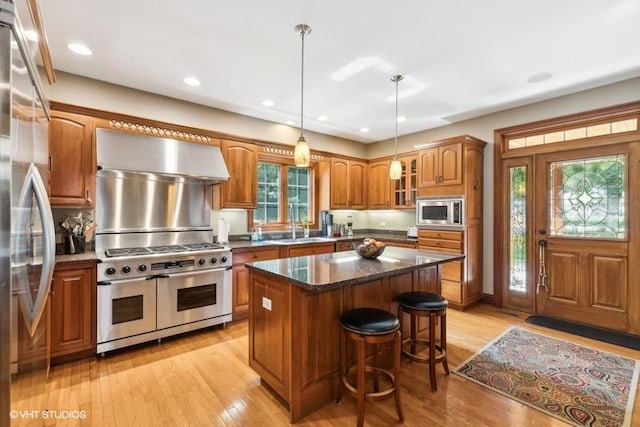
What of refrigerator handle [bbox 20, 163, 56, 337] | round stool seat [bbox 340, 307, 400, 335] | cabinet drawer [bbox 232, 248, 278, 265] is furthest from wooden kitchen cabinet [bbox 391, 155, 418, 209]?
refrigerator handle [bbox 20, 163, 56, 337]

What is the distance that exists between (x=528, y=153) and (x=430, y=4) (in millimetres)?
2936

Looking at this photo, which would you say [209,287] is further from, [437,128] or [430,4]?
[437,128]

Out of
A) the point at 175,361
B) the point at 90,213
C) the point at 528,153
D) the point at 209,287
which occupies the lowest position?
the point at 175,361

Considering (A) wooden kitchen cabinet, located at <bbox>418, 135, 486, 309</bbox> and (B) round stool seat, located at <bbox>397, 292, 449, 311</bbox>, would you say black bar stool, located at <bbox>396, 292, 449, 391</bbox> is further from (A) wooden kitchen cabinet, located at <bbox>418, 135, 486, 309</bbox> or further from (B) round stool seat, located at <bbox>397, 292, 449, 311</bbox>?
(A) wooden kitchen cabinet, located at <bbox>418, 135, 486, 309</bbox>

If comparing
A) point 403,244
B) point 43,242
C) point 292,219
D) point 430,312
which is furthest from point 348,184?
point 43,242

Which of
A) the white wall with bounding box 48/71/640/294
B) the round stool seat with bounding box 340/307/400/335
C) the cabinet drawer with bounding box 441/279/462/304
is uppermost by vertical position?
the white wall with bounding box 48/71/640/294

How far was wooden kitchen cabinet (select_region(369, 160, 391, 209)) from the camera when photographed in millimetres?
5727

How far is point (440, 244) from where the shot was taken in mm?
4422

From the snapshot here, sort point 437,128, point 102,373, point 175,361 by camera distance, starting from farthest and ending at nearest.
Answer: point 437,128 < point 175,361 < point 102,373

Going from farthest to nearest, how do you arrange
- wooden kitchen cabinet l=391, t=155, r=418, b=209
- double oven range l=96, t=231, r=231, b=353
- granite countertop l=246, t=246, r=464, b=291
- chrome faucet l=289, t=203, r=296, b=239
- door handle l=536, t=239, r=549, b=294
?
wooden kitchen cabinet l=391, t=155, r=418, b=209
chrome faucet l=289, t=203, r=296, b=239
door handle l=536, t=239, r=549, b=294
double oven range l=96, t=231, r=231, b=353
granite countertop l=246, t=246, r=464, b=291

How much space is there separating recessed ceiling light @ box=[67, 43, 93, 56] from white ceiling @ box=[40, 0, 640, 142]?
0.22 feet

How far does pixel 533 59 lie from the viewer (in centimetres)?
293

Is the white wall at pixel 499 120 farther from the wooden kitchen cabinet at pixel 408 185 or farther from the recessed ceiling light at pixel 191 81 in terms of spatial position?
the recessed ceiling light at pixel 191 81

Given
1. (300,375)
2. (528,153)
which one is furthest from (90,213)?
(528,153)
